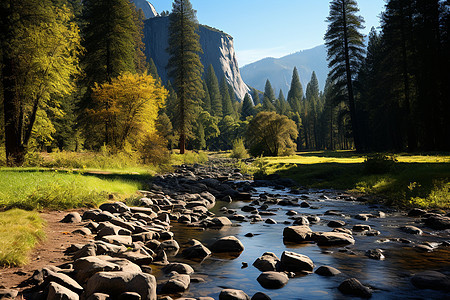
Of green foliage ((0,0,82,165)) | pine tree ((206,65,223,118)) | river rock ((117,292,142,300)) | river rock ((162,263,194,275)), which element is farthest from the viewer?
pine tree ((206,65,223,118))

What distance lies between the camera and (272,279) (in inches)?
182

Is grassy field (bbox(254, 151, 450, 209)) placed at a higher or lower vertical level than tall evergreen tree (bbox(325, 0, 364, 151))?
lower

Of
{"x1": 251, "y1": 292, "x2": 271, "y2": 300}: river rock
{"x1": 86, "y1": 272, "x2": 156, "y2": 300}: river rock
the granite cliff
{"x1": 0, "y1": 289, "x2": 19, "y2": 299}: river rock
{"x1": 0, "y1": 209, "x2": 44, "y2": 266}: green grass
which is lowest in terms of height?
{"x1": 251, "y1": 292, "x2": 271, "y2": 300}: river rock

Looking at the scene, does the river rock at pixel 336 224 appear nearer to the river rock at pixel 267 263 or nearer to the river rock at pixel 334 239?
the river rock at pixel 334 239

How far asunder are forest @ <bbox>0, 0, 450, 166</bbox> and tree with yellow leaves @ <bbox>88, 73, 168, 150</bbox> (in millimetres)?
77

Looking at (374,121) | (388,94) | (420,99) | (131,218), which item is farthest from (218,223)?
(374,121)

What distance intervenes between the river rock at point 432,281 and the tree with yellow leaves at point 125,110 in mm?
20269

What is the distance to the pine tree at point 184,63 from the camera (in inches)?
1395

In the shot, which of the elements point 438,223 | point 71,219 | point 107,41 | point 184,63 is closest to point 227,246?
point 71,219

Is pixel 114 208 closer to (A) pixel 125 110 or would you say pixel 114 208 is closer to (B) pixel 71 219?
(B) pixel 71 219

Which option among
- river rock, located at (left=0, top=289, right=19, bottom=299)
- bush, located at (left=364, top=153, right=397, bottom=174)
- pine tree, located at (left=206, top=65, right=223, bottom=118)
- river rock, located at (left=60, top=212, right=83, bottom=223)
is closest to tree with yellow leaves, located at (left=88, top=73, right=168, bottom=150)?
river rock, located at (left=60, top=212, right=83, bottom=223)

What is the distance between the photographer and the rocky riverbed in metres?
4.02

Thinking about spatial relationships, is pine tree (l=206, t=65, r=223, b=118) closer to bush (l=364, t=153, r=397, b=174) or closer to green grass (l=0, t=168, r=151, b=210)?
bush (l=364, t=153, r=397, b=174)

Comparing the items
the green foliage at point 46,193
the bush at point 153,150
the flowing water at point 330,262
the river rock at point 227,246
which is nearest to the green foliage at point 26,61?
the bush at point 153,150
